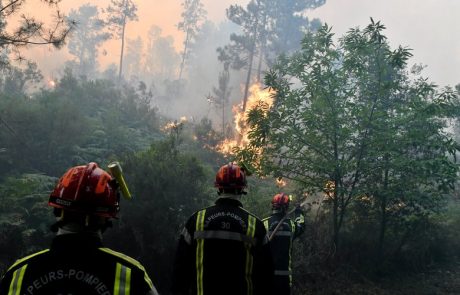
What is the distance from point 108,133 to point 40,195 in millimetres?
9173

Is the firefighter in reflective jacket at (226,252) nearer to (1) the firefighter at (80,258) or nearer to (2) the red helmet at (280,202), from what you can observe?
(1) the firefighter at (80,258)

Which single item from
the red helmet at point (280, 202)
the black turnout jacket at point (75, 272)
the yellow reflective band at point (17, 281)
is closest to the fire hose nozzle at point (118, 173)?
the black turnout jacket at point (75, 272)

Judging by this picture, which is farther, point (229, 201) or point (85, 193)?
point (229, 201)

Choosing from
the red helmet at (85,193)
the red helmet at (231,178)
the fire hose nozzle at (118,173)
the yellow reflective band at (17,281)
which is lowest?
the yellow reflective band at (17,281)

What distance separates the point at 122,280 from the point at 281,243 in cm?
491

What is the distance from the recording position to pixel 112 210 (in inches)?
84.6

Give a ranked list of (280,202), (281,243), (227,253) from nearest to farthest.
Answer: (227,253) < (281,243) < (280,202)

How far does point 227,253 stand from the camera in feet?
12.4

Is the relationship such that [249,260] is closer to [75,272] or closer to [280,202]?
[75,272]

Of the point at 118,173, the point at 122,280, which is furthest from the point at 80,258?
the point at 118,173

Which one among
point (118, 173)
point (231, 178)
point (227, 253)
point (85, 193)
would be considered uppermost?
point (231, 178)

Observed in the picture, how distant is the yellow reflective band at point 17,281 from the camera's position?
1942mm

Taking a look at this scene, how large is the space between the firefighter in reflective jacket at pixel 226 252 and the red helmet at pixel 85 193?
185 centimetres

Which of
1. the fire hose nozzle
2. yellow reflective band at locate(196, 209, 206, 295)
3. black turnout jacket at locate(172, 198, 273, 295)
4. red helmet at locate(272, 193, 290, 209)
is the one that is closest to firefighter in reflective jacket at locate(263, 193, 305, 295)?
red helmet at locate(272, 193, 290, 209)
